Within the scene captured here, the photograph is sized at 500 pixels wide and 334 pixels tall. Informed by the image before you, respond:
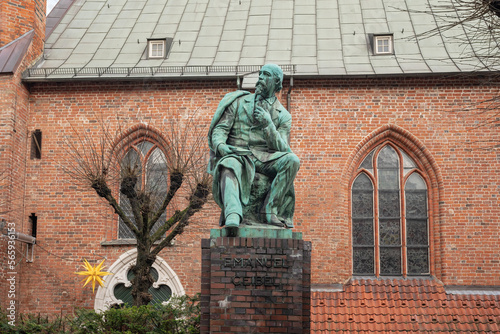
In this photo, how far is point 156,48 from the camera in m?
19.4

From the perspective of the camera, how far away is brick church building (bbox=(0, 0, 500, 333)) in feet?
56.8

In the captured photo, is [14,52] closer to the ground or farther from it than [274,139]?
farther from it

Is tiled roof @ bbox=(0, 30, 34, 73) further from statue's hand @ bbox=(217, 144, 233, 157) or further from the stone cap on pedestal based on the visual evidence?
the stone cap on pedestal

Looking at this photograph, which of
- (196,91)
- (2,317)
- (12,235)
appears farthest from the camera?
(196,91)

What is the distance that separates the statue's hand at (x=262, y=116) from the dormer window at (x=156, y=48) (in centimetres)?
1065

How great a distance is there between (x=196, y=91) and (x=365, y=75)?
409 cm

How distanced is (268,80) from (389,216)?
32.1 feet

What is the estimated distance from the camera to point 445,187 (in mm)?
17719

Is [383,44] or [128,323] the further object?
[383,44]

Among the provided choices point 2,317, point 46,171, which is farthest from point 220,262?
point 46,171

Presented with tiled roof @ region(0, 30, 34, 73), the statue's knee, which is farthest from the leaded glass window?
the statue's knee

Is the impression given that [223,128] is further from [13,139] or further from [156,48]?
[156,48]

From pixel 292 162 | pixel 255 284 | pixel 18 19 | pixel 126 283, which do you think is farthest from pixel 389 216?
pixel 18 19

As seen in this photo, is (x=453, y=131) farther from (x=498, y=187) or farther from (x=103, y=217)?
(x=103, y=217)
